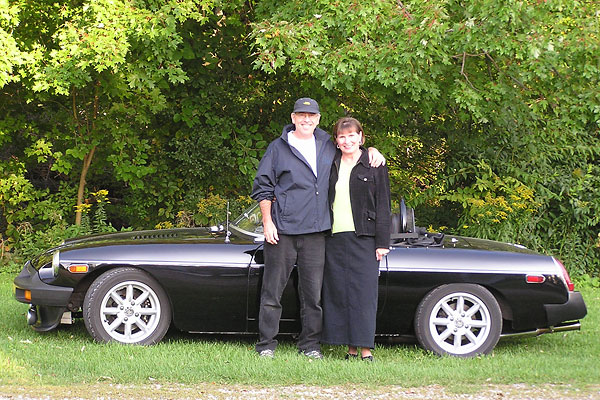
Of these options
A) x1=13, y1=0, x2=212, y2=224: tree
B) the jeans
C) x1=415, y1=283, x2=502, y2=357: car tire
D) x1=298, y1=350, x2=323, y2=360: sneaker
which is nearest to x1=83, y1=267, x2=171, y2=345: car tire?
the jeans

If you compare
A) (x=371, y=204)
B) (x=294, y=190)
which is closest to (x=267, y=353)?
(x=294, y=190)

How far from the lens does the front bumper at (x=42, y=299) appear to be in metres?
6.63

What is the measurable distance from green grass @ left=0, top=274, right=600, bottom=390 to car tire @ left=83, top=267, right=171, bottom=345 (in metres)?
0.14

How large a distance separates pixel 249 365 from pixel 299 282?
84cm

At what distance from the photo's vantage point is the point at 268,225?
6.38m

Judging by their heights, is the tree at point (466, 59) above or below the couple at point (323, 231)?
above

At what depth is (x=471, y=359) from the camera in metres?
6.47

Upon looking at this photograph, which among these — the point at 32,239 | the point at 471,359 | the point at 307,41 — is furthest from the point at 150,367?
the point at 32,239

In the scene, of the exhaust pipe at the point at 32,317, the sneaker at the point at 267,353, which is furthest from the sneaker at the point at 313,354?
the exhaust pipe at the point at 32,317

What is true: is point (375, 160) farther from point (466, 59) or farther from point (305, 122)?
point (466, 59)

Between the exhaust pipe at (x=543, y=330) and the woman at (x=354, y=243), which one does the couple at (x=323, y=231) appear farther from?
the exhaust pipe at (x=543, y=330)

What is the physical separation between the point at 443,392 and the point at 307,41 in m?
4.51

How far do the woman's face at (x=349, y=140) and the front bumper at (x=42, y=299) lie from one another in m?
2.38

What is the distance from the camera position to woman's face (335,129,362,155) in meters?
6.43
